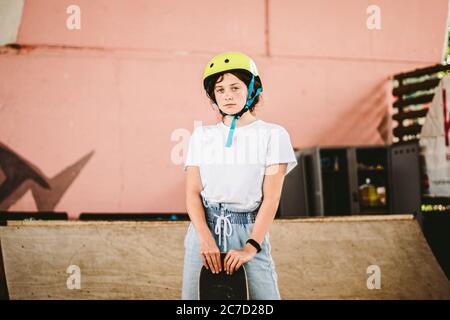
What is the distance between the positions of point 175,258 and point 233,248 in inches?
67.8

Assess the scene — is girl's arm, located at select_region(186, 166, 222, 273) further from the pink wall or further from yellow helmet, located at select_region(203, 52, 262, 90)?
the pink wall

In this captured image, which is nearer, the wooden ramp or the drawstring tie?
the drawstring tie

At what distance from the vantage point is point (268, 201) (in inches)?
58.7

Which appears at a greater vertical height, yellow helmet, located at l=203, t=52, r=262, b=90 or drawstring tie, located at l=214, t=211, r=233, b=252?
yellow helmet, located at l=203, t=52, r=262, b=90

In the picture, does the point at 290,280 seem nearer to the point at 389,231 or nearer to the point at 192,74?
the point at 389,231

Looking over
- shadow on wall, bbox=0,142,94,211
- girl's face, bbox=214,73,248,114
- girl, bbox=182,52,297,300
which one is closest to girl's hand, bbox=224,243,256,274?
girl, bbox=182,52,297,300

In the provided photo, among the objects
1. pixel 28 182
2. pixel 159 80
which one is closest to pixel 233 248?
pixel 159 80

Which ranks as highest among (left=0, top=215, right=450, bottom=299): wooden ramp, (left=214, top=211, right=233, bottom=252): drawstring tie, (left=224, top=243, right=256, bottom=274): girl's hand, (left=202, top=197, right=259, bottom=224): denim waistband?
(left=202, top=197, right=259, bottom=224): denim waistband

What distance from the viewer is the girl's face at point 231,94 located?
5.15 ft

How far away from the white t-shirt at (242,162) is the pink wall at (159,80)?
404 cm

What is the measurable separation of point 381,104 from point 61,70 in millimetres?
4563

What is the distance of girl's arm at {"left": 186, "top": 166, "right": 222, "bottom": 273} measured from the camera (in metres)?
1.43
